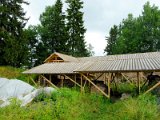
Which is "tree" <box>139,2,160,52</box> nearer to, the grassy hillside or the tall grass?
the tall grass

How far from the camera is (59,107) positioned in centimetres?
1210

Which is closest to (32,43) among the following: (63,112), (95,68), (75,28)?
(75,28)

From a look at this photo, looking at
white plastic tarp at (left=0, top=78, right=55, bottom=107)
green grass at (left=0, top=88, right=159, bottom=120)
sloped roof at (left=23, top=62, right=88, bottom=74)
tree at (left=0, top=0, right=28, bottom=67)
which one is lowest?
green grass at (left=0, top=88, right=159, bottom=120)

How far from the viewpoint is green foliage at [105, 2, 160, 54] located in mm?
49094

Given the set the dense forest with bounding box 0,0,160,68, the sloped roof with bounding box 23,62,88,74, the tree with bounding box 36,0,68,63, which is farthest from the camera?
the tree with bounding box 36,0,68,63

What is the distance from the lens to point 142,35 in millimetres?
50062

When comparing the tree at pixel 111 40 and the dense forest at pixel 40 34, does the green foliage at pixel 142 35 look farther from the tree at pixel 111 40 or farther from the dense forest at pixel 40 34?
the dense forest at pixel 40 34

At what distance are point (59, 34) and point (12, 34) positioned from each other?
11.4 m

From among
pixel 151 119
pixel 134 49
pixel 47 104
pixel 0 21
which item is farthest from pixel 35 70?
pixel 134 49

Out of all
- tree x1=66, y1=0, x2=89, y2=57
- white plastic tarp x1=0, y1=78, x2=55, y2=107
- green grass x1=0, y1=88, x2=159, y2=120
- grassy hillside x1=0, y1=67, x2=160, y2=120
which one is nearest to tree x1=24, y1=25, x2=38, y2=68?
tree x1=66, y1=0, x2=89, y2=57

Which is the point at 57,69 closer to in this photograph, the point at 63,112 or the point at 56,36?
the point at 63,112

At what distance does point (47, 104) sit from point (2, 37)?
62.7ft

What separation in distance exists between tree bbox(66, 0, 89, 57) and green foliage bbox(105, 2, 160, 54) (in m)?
11.2

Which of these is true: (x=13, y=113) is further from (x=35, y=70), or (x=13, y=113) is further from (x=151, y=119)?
(x=35, y=70)
